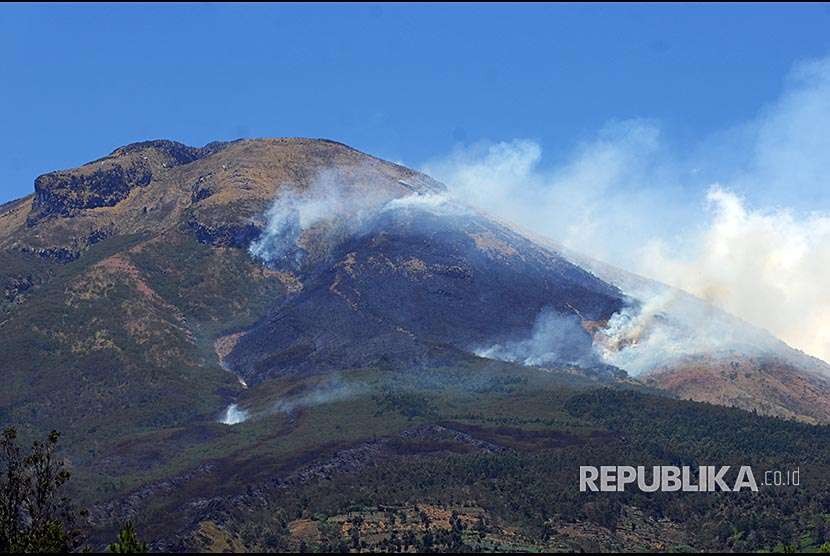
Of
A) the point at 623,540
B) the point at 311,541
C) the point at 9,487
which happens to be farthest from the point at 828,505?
the point at 9,487

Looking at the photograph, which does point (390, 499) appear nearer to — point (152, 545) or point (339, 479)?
point (339, 479)

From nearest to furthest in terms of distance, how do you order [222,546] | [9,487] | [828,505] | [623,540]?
[9,487], [222,546], [623,540], [828,505]

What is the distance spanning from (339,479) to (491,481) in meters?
23.0

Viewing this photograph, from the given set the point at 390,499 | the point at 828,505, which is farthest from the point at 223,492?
the point at 828,505

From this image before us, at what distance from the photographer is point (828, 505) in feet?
626

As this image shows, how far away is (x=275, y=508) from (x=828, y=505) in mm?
79984

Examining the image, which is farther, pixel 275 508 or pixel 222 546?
pixel 275 508

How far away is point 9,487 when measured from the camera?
419ft

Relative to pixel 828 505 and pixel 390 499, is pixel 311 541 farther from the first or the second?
pixel 828 505

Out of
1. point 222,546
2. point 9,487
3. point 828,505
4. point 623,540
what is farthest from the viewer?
point 828,505

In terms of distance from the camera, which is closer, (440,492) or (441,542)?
(441,542)

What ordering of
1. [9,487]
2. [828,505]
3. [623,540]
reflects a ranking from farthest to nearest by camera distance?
[828,505] → [623,540] → [9,487]

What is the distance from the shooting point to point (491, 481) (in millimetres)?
199125

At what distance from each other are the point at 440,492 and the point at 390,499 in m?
7.62
